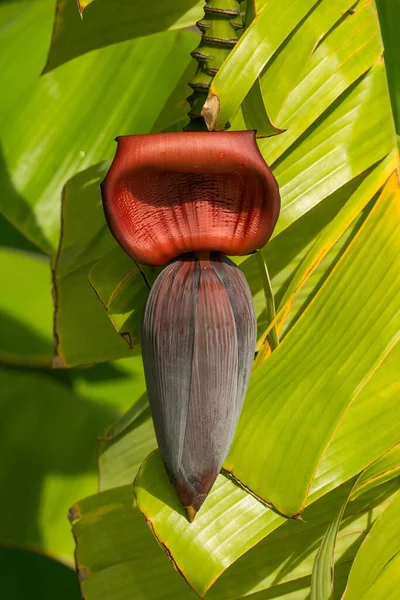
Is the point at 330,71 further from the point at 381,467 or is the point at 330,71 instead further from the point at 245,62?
the point at 381,467

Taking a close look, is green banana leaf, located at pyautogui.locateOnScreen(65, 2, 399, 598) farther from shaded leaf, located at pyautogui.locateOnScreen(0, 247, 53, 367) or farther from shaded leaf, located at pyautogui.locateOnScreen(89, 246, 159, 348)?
shaded leaf, located at pyautogui.locateOnScreen(0, 247, 53, 367)

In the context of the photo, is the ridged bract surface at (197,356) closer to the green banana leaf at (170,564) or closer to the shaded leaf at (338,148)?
the shaded leaf at (338,148)

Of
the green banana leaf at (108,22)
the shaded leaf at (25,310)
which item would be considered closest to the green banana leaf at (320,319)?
the green banana leaf at (108,22)

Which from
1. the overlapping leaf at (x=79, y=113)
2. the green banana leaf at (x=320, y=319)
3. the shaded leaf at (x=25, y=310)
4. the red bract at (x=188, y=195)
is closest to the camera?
the red bract at (x=188, y=195)

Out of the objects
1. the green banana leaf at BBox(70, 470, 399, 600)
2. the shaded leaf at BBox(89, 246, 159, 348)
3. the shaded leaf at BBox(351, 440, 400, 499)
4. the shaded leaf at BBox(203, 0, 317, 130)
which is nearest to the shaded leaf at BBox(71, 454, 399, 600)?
the green banana leaf at BBox(70, 470, 399, 600)

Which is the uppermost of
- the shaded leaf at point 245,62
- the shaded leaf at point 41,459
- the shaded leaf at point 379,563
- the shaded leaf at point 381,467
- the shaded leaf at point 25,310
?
the shaded leaf at point 245,62

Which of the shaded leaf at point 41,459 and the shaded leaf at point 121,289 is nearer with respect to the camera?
the shaded leaf at point 121,289

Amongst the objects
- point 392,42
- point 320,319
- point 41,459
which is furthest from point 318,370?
point 41,459
